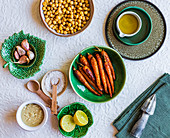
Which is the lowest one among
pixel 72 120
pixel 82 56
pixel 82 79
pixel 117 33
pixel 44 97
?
pixel 72 120

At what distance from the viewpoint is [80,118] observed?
1090mm

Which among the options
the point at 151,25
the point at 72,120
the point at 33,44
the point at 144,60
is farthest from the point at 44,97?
the point at 151,25

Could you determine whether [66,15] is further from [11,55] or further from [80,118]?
[80,118]

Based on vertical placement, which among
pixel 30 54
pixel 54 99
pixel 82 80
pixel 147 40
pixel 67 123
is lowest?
pixel 67 123

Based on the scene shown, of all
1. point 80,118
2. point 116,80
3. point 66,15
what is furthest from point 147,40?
point 80,118

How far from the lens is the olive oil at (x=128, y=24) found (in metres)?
1.12

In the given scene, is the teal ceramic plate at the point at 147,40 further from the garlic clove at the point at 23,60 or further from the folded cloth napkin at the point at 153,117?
the garlic clove at the point at 23,60

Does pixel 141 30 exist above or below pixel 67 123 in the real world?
above

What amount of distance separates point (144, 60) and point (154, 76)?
0.40 ft

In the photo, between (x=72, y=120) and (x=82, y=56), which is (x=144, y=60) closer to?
(x=82, y=56)

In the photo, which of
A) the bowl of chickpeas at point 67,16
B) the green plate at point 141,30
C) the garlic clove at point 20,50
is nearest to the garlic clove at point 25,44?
the garlic clove at point 20,50

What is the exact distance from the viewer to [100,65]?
3.77 ft

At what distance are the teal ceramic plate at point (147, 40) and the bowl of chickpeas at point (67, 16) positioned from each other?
15cm

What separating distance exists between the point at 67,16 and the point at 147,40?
523mm
